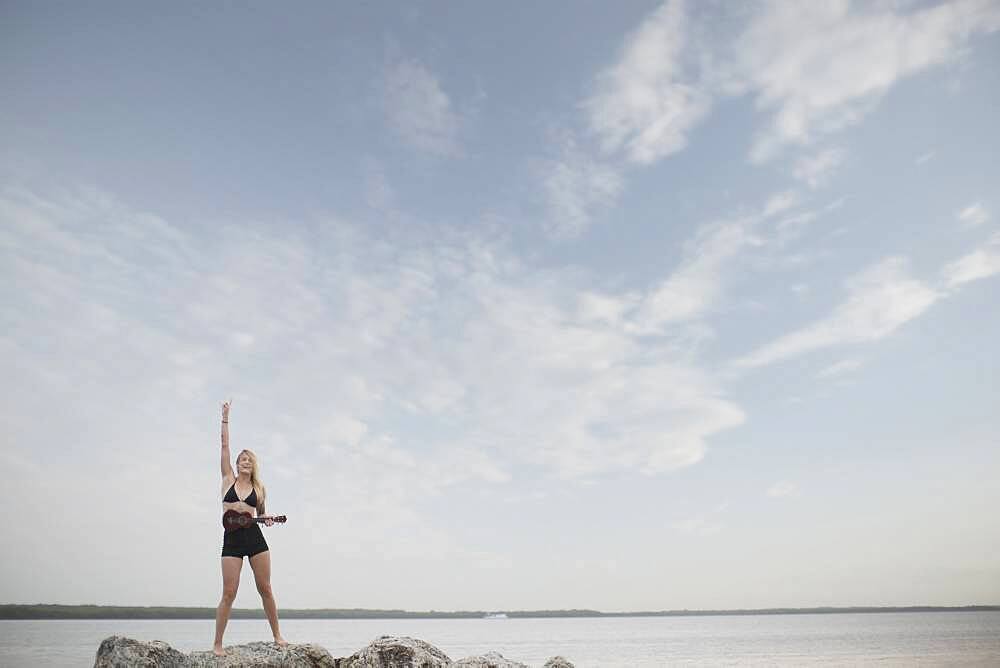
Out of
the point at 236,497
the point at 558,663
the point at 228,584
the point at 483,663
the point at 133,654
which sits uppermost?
the point at 236,497

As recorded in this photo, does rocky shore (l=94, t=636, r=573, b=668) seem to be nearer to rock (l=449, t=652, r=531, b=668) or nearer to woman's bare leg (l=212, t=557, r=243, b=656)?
rock (l=449, t=652, r=531, b=668)

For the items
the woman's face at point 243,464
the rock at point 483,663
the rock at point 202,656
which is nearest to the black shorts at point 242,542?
the woman's face at point 243,464

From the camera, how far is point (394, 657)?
338 inches

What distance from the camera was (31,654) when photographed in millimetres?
38938

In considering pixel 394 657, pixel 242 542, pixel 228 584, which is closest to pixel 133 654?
pixel 228 584

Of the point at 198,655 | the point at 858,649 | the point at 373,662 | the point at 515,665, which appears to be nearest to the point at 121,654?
the point at 198,655

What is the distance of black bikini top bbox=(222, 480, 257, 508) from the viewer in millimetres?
9008

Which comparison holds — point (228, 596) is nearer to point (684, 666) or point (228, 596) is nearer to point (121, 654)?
point (121, 654)

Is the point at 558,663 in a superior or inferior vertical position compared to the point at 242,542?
inferior

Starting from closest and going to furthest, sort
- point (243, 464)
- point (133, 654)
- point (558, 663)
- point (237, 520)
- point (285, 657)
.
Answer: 1. point (133, 654)
2. point (285, 657)
3. point (237, 520)
4. point (243, 464)
5. point (558, 663)

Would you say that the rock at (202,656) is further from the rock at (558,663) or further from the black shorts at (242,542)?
the rock at (558,663)

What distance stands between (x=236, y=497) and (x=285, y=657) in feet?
6.42

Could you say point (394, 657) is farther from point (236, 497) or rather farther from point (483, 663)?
point (236, 497)

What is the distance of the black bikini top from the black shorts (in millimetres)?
272
